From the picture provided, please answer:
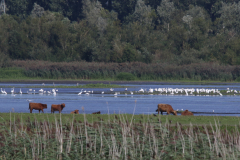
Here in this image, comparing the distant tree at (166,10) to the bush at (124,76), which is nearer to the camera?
the bush at (124,76)

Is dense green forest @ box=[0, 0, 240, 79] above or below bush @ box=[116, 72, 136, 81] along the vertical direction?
above

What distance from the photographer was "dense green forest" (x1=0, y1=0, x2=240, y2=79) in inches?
2904

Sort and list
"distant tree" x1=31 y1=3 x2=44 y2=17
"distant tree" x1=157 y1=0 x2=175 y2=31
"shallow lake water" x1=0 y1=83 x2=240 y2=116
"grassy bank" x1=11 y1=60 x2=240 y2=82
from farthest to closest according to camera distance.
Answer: "distant tree" x1=31 y1=3 x2=44 y2=17
"distant tree" x1=157 y1=0 x2=175 y2=31
"grassy bank" x1=11 y1=60 x2=240 y2=82
"shallow lake water" x1=0 y1=83 x2=240 y2=116

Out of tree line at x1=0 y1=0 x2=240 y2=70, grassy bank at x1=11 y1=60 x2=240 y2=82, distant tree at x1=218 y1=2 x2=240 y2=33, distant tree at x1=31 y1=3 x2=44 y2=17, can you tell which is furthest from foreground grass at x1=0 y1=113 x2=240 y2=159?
distant tree at x1=31 y1=3 x2=44 y2=17

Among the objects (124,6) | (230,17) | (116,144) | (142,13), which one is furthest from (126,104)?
(124,6)

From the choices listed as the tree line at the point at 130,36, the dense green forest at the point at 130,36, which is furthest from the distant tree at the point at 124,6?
the dense green forest at the point at 130,36

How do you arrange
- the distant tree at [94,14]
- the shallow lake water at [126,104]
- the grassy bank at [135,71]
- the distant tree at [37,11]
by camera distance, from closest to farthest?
the shallow lake water at [126,104], the grassy bank at [135,71], the distant tree at [94,14], the distant tree at [37,11]

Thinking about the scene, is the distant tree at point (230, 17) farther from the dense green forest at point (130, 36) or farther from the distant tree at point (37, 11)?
the distant tree at point (37, 11)

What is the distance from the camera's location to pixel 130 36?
79.8 meters

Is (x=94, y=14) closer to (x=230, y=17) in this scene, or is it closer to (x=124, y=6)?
(x=124, y=6)

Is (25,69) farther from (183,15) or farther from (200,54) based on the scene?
(183,15)

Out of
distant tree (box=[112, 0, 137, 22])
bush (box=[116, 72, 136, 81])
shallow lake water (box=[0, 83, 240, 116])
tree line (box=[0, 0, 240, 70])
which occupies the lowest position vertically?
shallow lake water (box=[0, 83, 240, 116])

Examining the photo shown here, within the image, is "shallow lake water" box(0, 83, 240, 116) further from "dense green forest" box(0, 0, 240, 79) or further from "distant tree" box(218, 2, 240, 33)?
"distant tree" box(218, 2, 240, 33)

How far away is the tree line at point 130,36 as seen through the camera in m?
73.9
